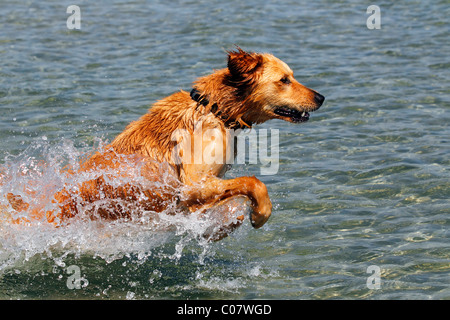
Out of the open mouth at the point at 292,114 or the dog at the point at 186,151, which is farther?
the open mouth at the point at 292,114

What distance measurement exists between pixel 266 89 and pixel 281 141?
2.88m

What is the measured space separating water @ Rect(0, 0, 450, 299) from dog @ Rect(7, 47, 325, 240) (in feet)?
0.73

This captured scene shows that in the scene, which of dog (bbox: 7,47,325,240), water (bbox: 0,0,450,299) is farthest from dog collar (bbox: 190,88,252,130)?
water (bbox: 0,0,450,299)

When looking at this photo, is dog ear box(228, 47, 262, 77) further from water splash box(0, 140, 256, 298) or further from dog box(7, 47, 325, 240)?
water splash box(0, 140, 256, 298)

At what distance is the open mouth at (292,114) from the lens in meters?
6.38

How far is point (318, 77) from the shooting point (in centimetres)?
1123

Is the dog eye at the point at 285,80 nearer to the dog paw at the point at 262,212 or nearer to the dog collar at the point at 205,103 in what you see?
the dog collar at the point at 205,103

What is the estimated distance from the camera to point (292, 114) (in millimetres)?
6414

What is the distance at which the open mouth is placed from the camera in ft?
20.9

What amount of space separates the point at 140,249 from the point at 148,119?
4.17 ft

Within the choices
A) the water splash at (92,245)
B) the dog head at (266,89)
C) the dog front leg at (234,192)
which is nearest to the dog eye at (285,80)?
the dog head at (266,89)
